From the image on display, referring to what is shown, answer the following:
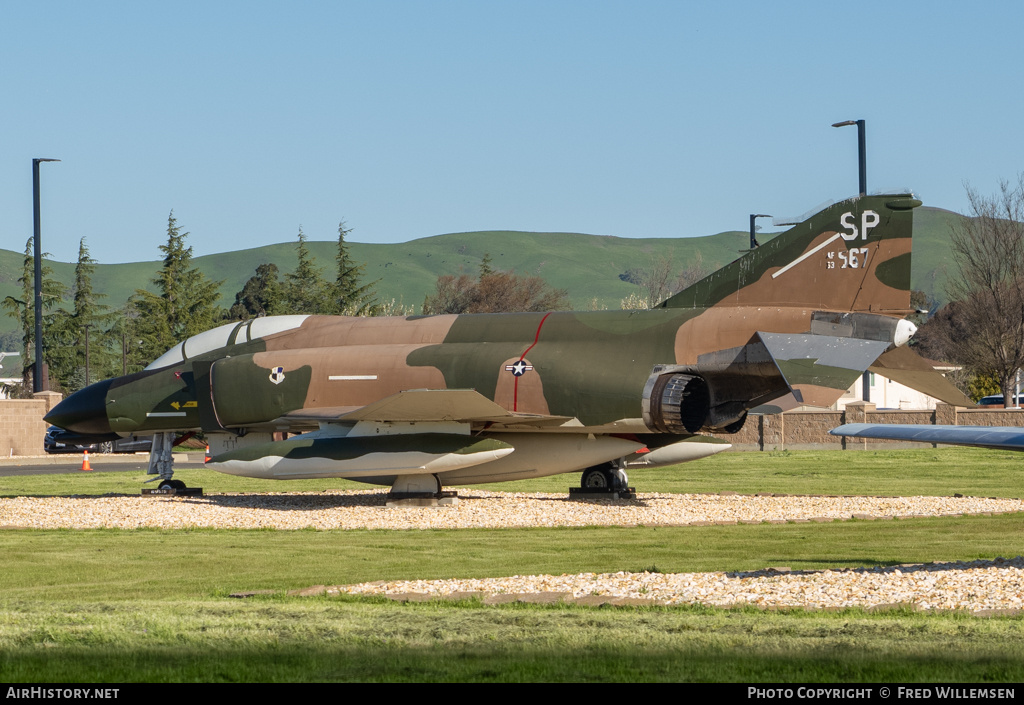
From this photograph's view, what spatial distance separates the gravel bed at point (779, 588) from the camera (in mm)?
9211

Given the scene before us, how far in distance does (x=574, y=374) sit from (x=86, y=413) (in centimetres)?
1003

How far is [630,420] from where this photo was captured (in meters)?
19.7

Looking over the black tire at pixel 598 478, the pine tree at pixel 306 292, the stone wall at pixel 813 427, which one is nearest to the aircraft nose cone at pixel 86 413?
the black tire at pixel 598 478

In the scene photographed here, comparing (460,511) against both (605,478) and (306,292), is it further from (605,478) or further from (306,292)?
(306,292)

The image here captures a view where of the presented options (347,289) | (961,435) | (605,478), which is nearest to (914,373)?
(605,478)

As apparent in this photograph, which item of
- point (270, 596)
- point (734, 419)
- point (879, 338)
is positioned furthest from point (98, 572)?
point (879, 338)

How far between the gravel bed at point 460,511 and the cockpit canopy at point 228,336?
2816 millimetres

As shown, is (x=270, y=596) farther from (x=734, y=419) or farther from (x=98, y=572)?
(x=734, y=419)

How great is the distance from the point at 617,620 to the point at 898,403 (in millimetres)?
74760

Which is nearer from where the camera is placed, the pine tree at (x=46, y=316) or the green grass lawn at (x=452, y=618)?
the green grass lawn at (x=452, y=618)

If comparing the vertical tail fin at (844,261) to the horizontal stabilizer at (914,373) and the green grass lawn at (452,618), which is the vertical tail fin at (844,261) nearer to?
the horizontal stabilizer at (914,373)

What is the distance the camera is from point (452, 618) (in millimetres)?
8703

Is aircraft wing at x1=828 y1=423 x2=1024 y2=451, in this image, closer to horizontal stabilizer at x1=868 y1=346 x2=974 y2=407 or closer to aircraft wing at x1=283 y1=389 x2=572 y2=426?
horizontal stabilizer at x1=868 y1=346 x2=974 y2=407

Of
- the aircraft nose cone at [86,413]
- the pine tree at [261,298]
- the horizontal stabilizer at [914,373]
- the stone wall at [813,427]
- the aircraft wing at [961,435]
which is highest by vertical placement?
the pine tree at [261,298]
